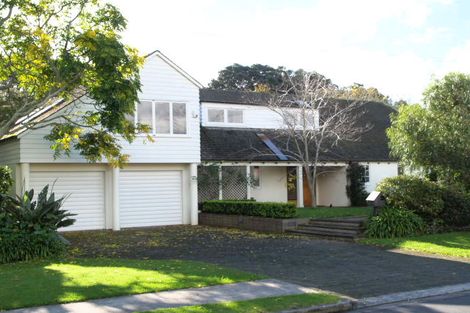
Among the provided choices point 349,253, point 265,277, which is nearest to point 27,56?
point 265,277

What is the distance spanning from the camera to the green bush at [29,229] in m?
13.2

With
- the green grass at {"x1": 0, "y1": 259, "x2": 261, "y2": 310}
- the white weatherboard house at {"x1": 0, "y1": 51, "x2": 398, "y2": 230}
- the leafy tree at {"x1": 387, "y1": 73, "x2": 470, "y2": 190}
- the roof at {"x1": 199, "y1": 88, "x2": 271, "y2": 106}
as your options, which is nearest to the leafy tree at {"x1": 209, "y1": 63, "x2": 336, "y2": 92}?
the roof at {"x1": 199, "y1": 88, "x2": 271, "y2": 106}

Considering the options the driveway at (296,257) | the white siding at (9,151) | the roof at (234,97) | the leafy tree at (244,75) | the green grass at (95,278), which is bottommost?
the driveway at (296,257)

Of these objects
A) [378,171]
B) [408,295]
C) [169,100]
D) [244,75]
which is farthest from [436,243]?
[244,75]

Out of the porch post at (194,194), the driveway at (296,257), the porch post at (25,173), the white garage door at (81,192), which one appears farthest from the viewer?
the porch post at (194,194)

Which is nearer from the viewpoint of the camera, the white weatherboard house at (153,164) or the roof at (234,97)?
the white weatherboard house at (153,164)

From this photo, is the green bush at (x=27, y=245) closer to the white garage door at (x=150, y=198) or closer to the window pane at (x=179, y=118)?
the white garage door at (x=150, y=198)

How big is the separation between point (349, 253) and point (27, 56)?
10.2 metres

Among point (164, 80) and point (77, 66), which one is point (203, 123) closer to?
point (164, 80)

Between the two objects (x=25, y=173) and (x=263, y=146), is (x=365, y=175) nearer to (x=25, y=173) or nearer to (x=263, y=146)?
(x=263, y=146)

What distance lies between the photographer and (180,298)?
8625 millimetres

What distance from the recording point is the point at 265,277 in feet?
34.5

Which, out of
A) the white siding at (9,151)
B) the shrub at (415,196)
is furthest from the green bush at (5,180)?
the shrub at (415,196)

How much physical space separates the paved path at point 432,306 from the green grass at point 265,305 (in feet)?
2.32
